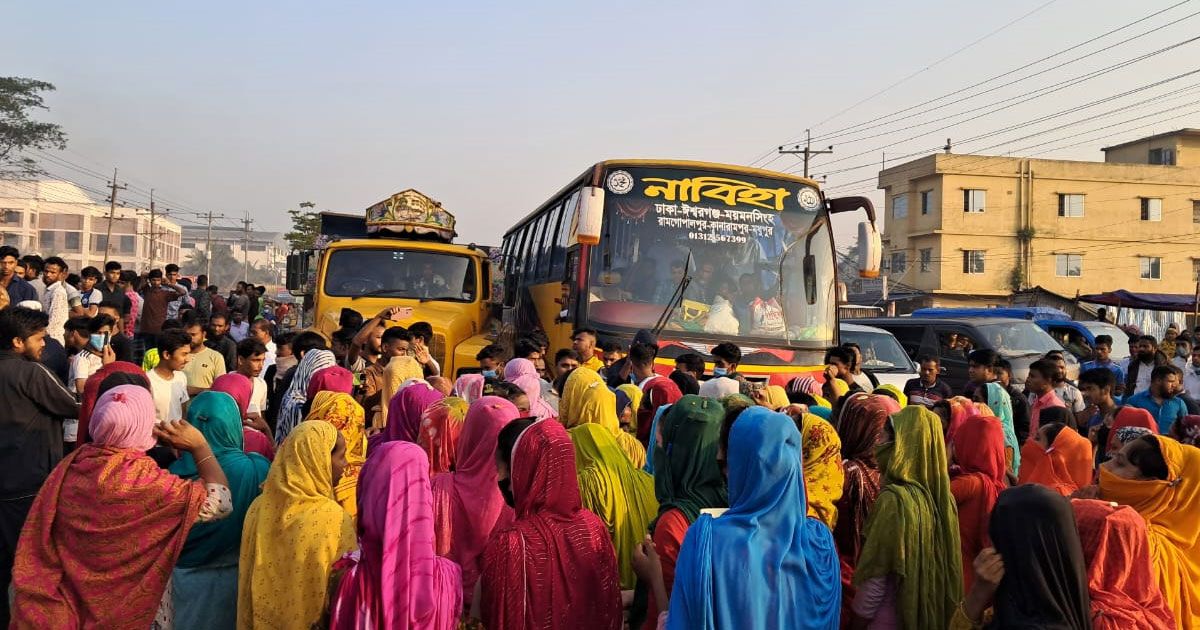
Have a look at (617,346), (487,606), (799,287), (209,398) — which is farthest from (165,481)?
(799,287)

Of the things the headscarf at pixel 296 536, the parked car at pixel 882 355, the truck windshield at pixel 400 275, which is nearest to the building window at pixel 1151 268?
the parked car at pixel 882 355

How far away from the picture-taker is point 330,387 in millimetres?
5379

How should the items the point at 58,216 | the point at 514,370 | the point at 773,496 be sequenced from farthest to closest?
the point at 58,216, the point at 514,370, the point at 773,496

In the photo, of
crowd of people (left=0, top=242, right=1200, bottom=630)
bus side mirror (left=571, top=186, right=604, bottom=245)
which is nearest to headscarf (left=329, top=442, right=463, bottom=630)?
crowd of people (left=0, top=242, right=1200, bottom=630)

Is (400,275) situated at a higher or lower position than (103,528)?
A: higher

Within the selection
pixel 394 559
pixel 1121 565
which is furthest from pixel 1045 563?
pixel 394 559

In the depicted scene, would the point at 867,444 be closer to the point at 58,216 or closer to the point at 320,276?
the point at 320,276

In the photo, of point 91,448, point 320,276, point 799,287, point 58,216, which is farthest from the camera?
point 58,216

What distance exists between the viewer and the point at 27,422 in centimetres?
472

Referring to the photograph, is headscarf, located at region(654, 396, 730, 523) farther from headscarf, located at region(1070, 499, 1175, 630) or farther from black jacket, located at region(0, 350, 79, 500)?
black jacket, located at region(0, 350, 79, 500)

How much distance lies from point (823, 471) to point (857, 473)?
0.23m

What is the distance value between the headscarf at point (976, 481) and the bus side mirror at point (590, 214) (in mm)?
5194

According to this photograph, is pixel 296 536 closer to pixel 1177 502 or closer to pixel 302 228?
pixel 1177 502

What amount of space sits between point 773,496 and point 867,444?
4.30 ft
